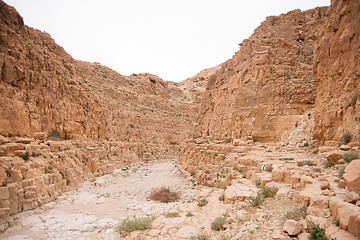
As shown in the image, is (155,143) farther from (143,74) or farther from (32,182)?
(32,182)

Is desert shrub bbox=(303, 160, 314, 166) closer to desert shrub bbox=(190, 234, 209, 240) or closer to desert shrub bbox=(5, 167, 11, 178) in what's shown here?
desert shrub bbox=(190, 234, 209, 240)

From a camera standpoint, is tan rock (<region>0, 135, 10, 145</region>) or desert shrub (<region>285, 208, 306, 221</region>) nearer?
desert shrub (<region>285, 208, 306, 221</region>)

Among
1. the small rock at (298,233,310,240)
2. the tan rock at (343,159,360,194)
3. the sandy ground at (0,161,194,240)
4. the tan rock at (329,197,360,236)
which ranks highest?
the tan rock at (343,159,360,194)

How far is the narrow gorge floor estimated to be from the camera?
4992mm

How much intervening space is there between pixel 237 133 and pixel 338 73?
628cm

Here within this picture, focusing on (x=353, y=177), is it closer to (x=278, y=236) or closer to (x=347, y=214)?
(x=347, y=214)

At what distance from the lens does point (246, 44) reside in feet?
50.0

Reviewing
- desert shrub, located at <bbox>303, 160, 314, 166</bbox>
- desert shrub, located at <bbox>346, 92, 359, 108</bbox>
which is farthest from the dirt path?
desert shrub, located at <bbox>346, 92, 359, 108</bbox>

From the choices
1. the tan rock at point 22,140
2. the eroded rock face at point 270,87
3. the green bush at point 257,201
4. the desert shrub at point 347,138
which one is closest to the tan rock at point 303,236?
the green bush at point 257,201

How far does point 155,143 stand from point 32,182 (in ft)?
60.7

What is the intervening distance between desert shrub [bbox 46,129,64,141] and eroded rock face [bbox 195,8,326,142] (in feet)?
30.1

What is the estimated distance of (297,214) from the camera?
4.44 meters

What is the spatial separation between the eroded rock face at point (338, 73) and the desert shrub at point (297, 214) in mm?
3289

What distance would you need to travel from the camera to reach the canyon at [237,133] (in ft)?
17.8
